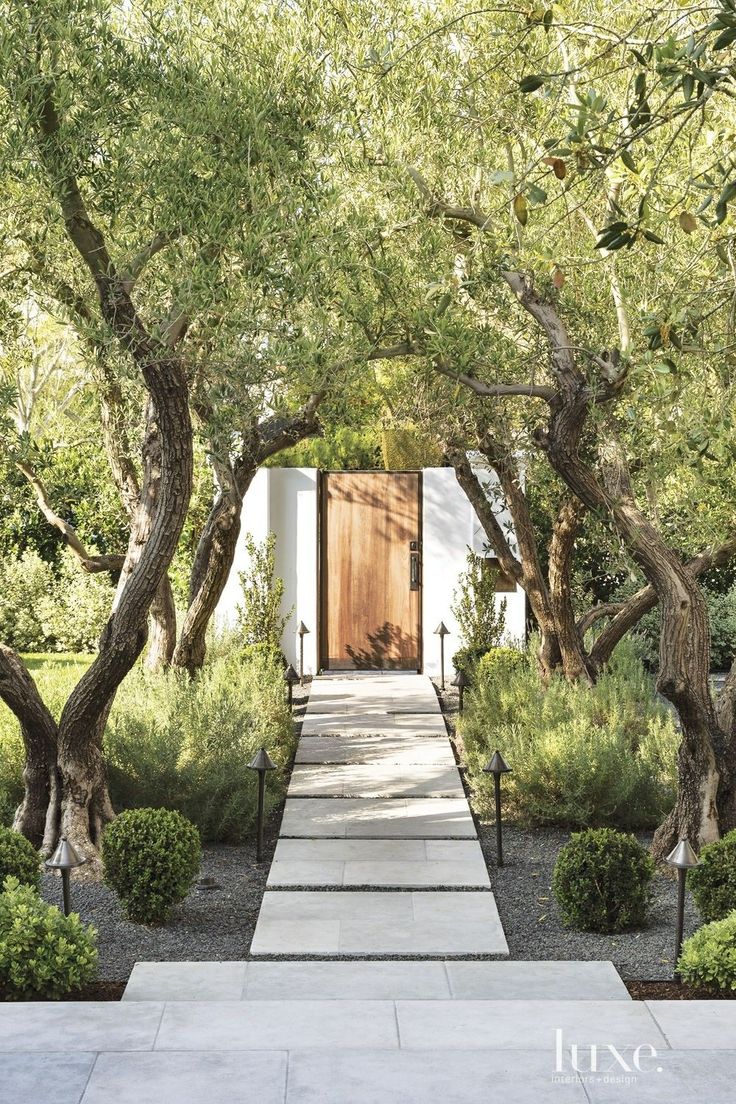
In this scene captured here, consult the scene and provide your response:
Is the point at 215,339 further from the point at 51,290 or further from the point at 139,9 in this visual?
the point at 139,9

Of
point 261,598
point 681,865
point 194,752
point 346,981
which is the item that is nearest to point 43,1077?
point 346,981

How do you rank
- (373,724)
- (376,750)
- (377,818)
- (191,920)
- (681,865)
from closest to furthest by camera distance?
(681,865) → (191,920) → (377,818) → (376,750) → (373,724)

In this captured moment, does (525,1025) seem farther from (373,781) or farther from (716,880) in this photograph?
(373,781)

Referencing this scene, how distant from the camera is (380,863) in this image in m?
7.48

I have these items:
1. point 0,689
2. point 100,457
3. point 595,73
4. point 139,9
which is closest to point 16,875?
point 0,689

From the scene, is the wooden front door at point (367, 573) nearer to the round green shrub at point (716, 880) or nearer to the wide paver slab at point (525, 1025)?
the round green shrub at point (716, 880)

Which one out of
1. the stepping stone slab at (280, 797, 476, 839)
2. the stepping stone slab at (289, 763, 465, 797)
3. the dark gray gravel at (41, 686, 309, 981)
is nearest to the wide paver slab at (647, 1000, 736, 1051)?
the dark gray gravel at (41, 686, 309, 981)

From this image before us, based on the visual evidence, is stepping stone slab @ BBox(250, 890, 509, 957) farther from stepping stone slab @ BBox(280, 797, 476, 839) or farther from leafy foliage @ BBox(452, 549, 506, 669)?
leafy foliage @ BBox(452, 549, 506, 669)

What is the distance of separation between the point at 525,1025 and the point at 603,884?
186cm

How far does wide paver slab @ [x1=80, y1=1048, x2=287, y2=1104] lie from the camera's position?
384 cm

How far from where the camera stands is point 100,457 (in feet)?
46.9

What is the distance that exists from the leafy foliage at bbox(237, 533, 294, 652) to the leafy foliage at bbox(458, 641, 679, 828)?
4.12m

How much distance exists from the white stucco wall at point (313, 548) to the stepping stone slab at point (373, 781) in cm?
473

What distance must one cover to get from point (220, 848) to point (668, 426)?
4.34m
